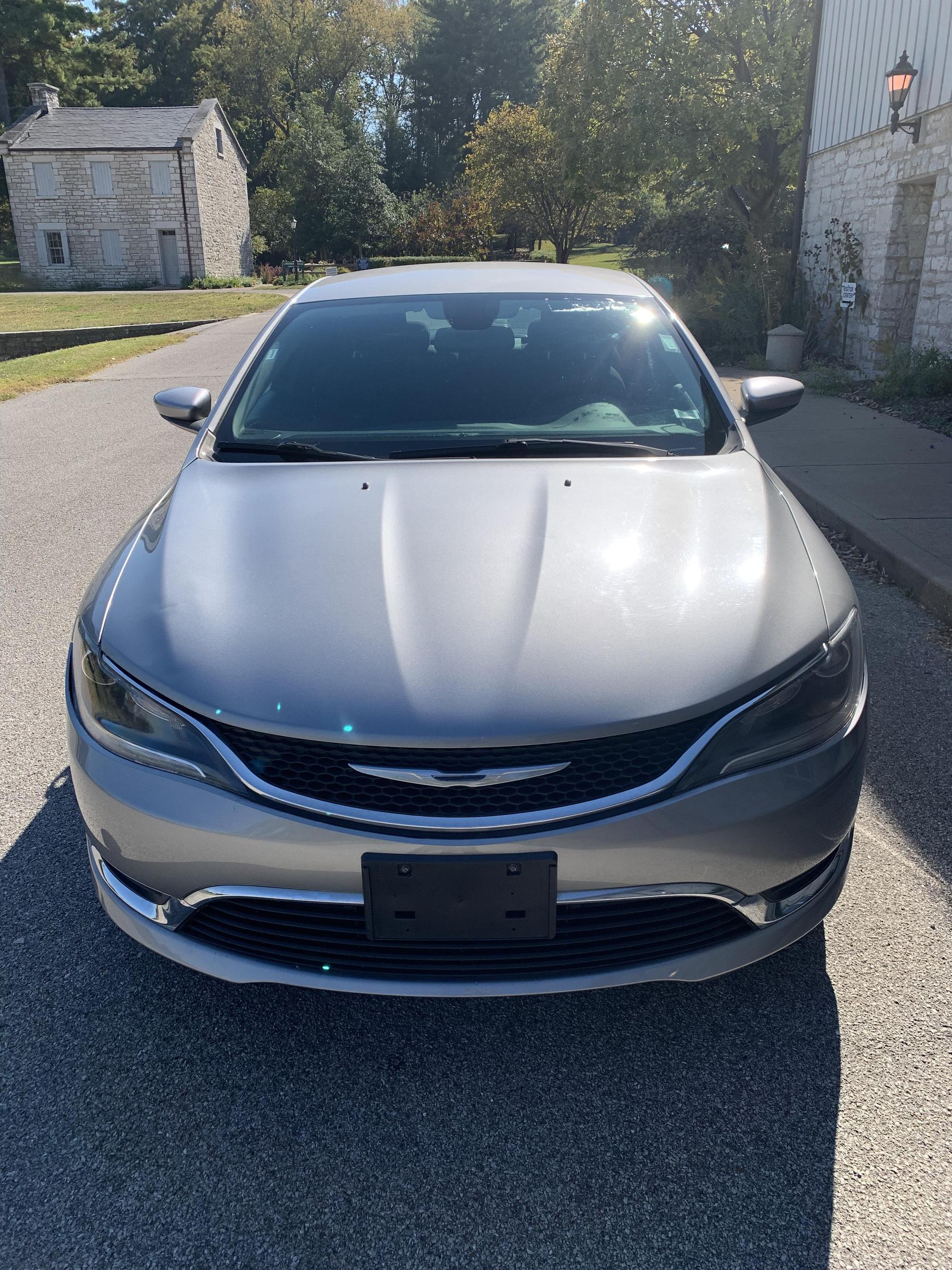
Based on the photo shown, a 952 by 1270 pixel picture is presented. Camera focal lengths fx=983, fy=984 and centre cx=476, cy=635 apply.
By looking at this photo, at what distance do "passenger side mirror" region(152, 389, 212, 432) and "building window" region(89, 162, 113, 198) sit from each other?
147 feet

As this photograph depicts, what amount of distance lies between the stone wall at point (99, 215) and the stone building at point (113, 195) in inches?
1.6

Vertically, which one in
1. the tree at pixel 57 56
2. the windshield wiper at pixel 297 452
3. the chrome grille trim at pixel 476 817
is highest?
the tree at pixel 57 56

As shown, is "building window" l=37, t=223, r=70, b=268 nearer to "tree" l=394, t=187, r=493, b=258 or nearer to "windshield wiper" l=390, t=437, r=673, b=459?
"tree" l=394, t=187, r=493, b=258

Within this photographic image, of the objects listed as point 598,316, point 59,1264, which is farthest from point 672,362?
point 59,1264

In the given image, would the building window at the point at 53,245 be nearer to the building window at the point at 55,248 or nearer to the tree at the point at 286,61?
the building window at the point at 55,248

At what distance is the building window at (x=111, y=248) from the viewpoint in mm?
42438

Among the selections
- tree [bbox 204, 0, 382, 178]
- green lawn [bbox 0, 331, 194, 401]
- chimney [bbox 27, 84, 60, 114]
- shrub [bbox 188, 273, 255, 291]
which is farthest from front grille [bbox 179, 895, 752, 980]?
tree [bbox 204, 0, 382, 178]

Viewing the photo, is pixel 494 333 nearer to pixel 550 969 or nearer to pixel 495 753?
pixel 495 753

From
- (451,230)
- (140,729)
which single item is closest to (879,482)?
(140,729)

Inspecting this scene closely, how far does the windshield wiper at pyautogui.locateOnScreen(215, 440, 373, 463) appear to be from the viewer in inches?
112

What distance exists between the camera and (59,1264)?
1.61 meters

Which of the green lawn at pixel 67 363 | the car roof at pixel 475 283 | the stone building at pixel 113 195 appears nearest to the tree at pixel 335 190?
the stone building at pixel 113 195

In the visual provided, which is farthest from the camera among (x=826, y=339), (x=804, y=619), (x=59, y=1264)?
(x=826, y=339)

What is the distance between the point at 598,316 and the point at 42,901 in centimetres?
250
